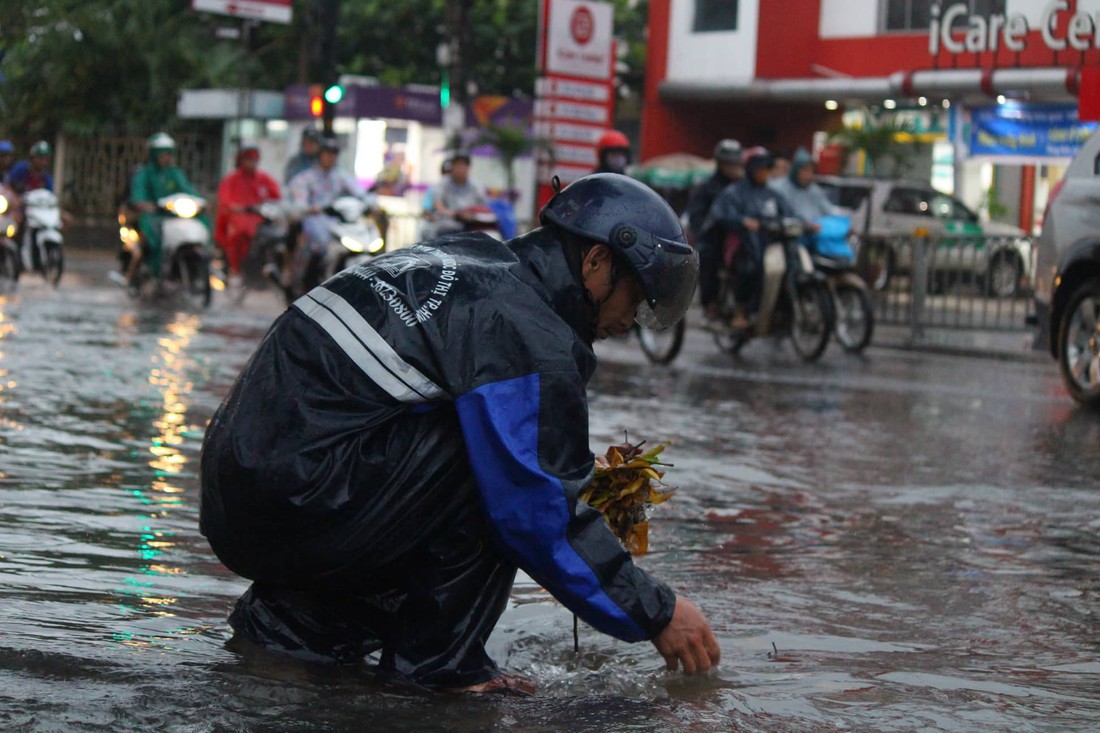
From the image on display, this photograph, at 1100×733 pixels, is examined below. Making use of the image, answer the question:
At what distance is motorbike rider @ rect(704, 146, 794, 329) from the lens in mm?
14812

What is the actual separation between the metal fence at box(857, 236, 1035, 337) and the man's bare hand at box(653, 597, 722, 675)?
14.5 metres

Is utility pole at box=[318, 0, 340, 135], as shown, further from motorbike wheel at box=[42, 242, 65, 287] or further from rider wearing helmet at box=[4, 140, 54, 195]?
motorbike wheel at box=[42, 242, 65, 287]

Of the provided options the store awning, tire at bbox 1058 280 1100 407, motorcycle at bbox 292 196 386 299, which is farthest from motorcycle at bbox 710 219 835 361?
the store awning

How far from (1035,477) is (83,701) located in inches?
210

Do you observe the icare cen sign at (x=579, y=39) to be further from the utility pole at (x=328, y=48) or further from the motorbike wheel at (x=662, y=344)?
the motorbike wheel at (x=662, y=344)

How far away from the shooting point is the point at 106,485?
6.39m

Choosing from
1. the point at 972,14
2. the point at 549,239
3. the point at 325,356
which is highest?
the point at 972,14

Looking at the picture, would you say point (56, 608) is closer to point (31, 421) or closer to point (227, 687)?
point (227, 687)

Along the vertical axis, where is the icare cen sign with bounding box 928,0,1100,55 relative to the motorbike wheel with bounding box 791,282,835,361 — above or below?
above

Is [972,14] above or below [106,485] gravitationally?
above

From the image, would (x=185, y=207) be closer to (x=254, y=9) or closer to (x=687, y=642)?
(x=254, y=9)

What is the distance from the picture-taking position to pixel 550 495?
133 inches

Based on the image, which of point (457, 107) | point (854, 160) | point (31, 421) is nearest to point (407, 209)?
point (457, 107)

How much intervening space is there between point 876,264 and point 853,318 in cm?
350
